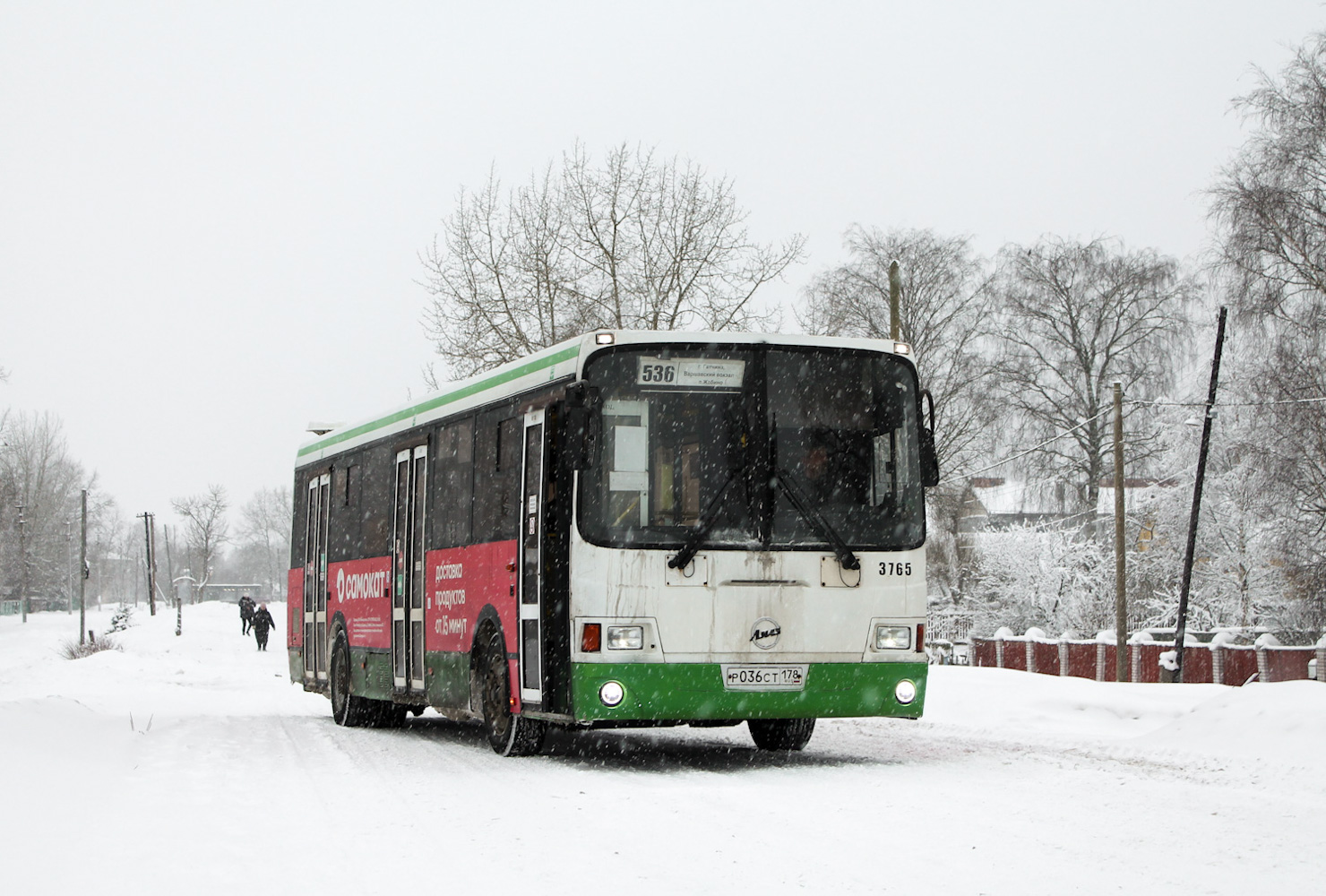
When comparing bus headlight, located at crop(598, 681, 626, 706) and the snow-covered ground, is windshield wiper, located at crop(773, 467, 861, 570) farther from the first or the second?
bus headlight, located at crop(598, 681, 626, 706)

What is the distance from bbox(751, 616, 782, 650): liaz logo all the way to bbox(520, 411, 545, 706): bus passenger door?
1.61 metres

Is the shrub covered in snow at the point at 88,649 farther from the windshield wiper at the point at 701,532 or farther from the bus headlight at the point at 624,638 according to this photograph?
the windshield wiper at the point at 701,532

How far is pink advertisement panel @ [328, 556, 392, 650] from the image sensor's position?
55.5 ft

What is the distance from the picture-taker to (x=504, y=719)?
522 inches

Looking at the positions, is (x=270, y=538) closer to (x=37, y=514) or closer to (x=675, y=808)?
(x=37, y=514)

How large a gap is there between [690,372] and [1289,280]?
27499 mm

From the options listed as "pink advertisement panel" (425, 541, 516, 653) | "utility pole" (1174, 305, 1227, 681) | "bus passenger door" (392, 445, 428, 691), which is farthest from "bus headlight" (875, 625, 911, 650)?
"utility pole" (1174, 305, 1227, 681)

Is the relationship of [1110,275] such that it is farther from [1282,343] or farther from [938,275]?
[1282,343]

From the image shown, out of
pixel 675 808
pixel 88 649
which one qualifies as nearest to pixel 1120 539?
pixel 675 808

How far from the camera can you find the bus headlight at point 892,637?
39.9 feet

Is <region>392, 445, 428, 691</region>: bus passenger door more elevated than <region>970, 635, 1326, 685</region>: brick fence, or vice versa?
<region>392, 445, 428, 691</region>: bus passenger door

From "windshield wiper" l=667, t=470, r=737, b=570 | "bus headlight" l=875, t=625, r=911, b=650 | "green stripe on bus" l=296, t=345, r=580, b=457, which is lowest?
"bus headlight" l=875, t=625, r=911, b=650

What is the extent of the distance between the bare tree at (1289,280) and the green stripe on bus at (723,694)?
24.9m

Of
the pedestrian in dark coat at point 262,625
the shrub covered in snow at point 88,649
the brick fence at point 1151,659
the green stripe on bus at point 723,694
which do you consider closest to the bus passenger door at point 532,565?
→ the green stripe on bus at point 723,694
